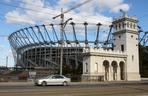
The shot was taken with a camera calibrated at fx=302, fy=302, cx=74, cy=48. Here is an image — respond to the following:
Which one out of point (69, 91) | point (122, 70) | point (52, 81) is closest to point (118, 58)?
point (122, 70)

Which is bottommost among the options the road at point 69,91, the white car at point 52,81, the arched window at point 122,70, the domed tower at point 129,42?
the road at point 69,91

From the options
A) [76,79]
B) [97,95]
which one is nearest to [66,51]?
[76,79]

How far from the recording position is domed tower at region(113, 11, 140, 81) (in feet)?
249

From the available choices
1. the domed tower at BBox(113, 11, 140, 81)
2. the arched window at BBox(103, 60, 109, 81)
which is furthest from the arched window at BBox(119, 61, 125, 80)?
the arched window at BBox(103, 60, 109, 81)

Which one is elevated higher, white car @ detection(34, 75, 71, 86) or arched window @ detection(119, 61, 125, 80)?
arched window @ detection(119, 61, 125, 80)

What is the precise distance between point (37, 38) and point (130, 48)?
2005 inches

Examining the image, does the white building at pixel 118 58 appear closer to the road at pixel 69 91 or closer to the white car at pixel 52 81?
the white car at pixel 52 81

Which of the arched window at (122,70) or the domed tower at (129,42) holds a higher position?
the domed tower at (129,42)

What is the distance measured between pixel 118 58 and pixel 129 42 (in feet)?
20.3

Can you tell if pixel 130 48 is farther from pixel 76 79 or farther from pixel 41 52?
pixel 41 52

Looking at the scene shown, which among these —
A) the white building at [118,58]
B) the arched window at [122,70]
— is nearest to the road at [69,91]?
the white building at [118,58]

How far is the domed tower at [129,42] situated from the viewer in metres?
75.8

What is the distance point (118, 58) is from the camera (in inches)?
2894

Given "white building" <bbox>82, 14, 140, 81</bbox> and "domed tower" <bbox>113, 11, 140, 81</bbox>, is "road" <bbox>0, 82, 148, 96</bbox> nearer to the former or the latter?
"white building" <bbox>82, 14, 140, 81</bbox>
